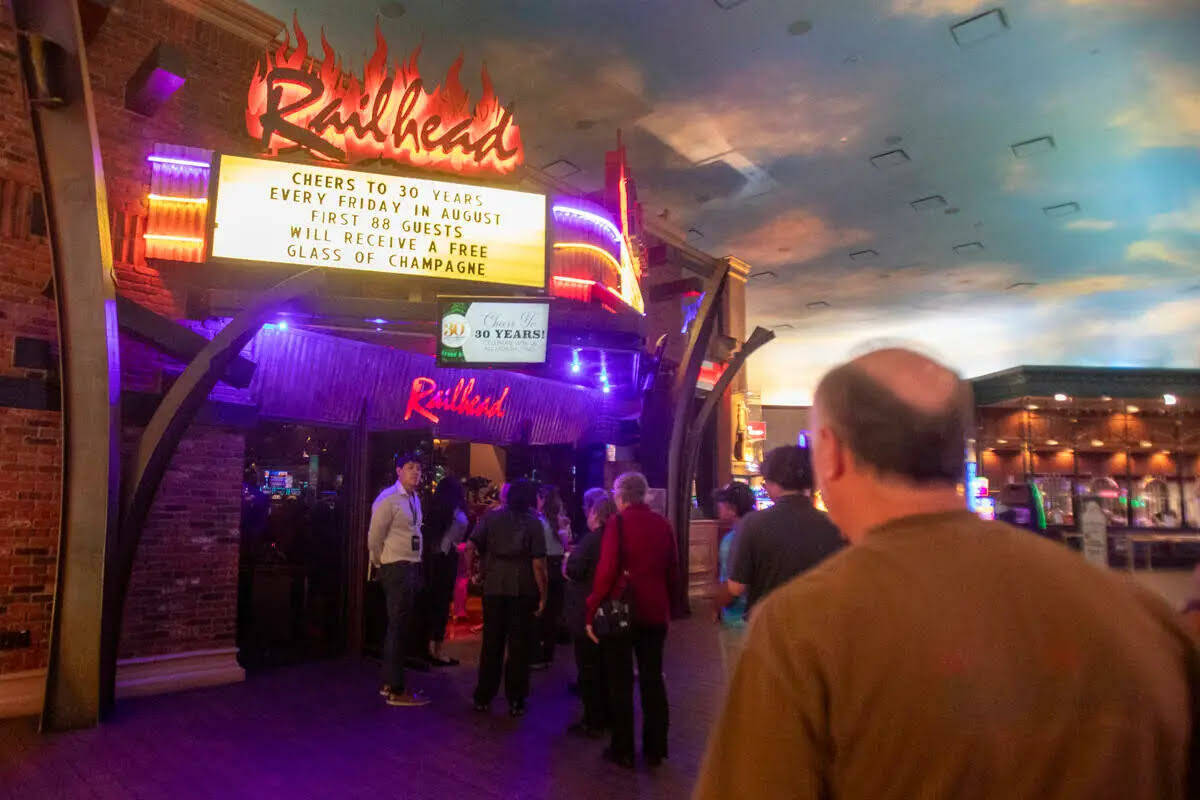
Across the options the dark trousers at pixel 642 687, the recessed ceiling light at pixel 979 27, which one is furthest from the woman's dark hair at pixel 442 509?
the recessed ceiling light at pixel 979 27

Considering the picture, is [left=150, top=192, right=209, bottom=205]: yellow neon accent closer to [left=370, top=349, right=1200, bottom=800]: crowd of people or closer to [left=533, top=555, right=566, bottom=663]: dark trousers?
[left=533, top=555, right=566, bottom=663]: dark trousers

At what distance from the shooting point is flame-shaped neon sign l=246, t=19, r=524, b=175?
7.67 meters

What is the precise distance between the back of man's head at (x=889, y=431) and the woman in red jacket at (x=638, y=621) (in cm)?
407

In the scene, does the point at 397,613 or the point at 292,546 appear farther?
the point at 292,546

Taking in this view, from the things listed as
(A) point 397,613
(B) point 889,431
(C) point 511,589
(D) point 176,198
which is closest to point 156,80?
(D) point 176,198

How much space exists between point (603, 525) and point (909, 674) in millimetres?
4981

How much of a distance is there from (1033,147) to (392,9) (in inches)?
352

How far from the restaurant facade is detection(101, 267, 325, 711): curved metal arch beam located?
1.3 inches

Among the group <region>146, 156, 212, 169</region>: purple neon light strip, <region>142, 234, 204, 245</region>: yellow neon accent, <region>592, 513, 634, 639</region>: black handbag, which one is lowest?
<region>592, 513, 634, 639</region>: black handbag

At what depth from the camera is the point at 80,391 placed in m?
5.93

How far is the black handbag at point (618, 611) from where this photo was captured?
A: 521 cm

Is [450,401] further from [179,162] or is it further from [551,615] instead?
[179,162]

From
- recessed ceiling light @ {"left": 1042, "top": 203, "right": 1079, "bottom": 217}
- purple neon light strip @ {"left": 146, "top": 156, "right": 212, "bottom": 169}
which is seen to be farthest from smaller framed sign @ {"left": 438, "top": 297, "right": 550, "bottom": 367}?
recessed ceiling light @ {"left": 1042, "top": 203, "right": 1079, "bottom": 217}

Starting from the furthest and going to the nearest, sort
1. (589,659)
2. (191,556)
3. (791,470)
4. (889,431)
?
(191,556) < (589,659) < (791,470) < (889,431)
